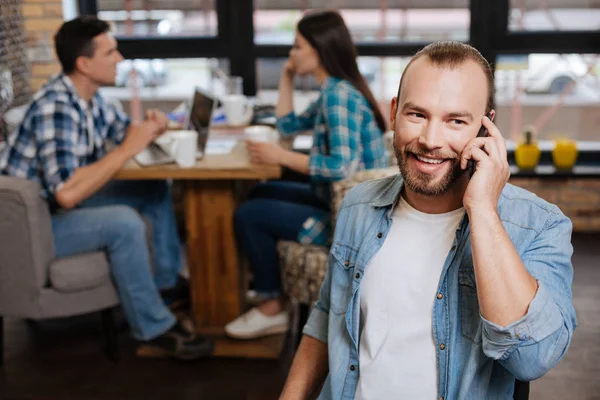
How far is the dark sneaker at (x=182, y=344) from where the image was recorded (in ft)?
10.1

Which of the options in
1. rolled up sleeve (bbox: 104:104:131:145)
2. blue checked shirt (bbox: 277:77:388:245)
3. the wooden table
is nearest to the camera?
blue checked shirt (bbox: 277:77:388:245)

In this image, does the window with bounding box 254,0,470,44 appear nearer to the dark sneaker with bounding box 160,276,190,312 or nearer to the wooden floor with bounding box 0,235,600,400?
the dark sneaker with bounding box 160,276,190,312

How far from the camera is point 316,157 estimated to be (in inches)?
111

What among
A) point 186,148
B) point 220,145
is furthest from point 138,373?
point 220,145

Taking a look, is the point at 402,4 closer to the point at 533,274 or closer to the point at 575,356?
the point at 575,356

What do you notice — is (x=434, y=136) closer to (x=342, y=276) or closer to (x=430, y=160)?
(x=430, y=160)

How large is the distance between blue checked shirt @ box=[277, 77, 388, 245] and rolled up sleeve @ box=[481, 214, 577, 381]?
58.1 inches

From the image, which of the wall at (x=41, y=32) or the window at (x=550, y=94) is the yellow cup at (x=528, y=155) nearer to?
the window at (x=550, y=94)

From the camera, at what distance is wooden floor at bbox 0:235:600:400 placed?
2.85m

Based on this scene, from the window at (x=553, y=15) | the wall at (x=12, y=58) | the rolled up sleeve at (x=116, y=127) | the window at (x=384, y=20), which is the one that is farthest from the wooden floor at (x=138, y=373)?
the window at (x=384, y=20)

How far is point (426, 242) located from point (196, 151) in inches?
67.6

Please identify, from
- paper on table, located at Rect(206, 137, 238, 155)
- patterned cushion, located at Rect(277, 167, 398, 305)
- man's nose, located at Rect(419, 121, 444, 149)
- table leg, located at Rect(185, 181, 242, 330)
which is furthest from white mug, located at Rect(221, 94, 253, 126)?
man's nose, located at Rect(419, 121, 444, 149)

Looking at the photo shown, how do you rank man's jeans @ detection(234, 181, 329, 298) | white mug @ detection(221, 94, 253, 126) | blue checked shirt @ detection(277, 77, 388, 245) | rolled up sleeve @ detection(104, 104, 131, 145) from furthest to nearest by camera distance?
white mug @ detection(221, 94, 253, 126) → rolled up sleeve @ detection(104, 104, 131, 145) → man's jeans @ detection(234, 181, 329, 298) → blue checked shirt @ detection(277, 77, 388, 245)

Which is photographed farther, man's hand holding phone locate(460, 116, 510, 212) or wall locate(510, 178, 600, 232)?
wall locate(510, 178, 600, 232)
